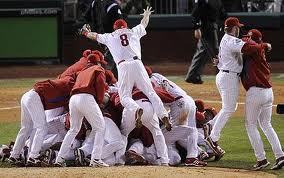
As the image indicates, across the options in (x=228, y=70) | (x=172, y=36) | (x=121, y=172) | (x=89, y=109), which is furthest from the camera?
(x=172, y=36)

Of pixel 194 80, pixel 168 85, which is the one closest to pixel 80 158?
pixel 168 85

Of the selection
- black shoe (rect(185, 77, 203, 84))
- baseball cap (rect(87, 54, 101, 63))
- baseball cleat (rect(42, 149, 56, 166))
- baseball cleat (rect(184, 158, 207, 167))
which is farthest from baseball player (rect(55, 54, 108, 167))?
black shoe (rect(185, 77, 203, 84))

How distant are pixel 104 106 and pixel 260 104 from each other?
1.93 meters

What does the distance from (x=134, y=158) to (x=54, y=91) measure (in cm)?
130

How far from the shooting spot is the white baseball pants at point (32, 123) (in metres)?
12.0

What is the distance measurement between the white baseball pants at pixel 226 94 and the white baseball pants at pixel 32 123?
2264mm

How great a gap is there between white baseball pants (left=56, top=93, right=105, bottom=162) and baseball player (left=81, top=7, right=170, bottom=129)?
0.47 meters

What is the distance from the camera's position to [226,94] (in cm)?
1270

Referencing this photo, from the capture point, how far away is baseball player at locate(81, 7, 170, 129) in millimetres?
12047

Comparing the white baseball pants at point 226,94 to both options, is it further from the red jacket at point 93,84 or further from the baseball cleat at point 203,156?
the red jacket at point 93,84

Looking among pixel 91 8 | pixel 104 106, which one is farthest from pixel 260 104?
pixel 91 8

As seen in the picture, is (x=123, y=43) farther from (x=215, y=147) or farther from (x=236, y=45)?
(x=215, y=147)

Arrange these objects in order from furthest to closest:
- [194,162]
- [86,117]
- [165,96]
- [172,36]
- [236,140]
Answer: [172,36], [236,140], [165,96], [194,162], [86,117]

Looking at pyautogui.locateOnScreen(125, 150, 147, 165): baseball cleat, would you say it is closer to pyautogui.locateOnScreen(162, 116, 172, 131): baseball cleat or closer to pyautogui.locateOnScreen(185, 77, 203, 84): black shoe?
pyautogui.locateOnScreen(162, 116, 172, 131): baseball cleat
